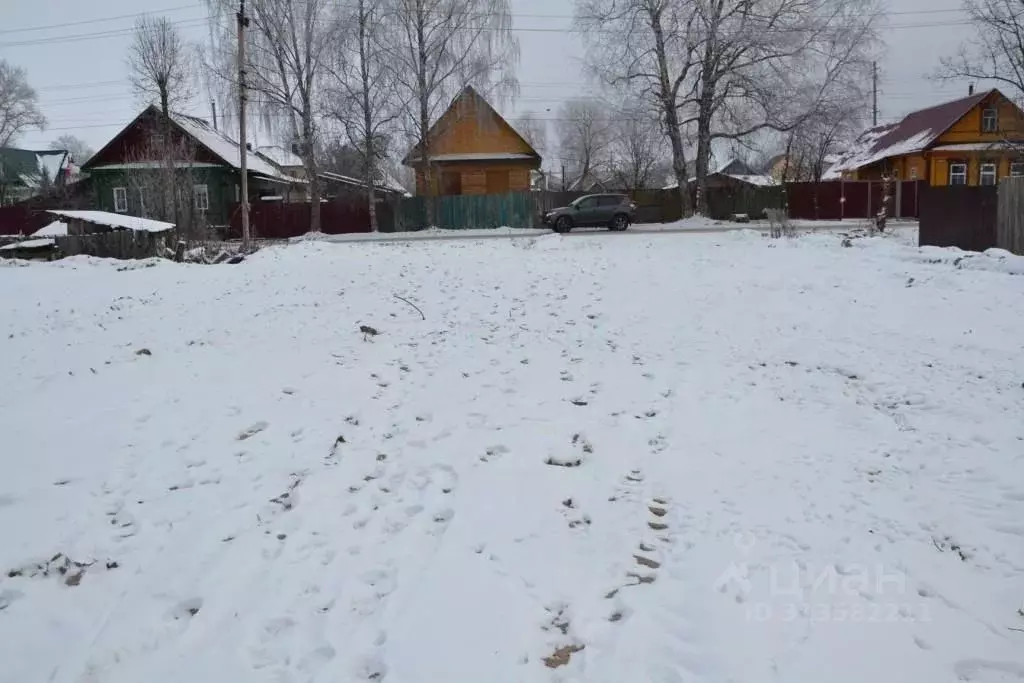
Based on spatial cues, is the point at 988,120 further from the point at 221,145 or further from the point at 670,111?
the point at 221,145

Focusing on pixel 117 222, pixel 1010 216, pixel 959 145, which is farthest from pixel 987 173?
pixel 117 222

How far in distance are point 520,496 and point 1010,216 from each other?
45.4 feet

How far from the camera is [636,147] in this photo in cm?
4728

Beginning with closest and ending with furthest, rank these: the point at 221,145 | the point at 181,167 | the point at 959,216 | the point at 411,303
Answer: the point at 411,303 < the point at 959,216 < the point at 181,167 < the point at 221,145

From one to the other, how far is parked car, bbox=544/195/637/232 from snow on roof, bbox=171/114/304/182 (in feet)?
50.9

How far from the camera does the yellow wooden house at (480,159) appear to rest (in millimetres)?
34250

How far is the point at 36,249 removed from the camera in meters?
18.5

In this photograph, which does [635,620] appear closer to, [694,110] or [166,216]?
[166,216]

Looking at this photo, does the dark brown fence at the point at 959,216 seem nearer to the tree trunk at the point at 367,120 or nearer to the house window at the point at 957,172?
the tree trunk at the point at 367,120

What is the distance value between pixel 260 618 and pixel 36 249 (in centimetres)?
1956

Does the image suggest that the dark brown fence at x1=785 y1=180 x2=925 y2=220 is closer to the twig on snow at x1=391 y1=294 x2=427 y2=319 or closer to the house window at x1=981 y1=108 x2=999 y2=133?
the house window at x1=981 y1=108 x2=999 y2=133

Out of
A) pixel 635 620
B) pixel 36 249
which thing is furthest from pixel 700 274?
pixel 36 249

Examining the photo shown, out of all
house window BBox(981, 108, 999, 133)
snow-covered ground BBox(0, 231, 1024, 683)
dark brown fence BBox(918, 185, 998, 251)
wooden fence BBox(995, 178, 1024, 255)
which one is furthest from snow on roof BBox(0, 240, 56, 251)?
house window BBox(981, 108, 999, 133)

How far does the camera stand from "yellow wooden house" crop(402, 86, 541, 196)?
34250 mm
